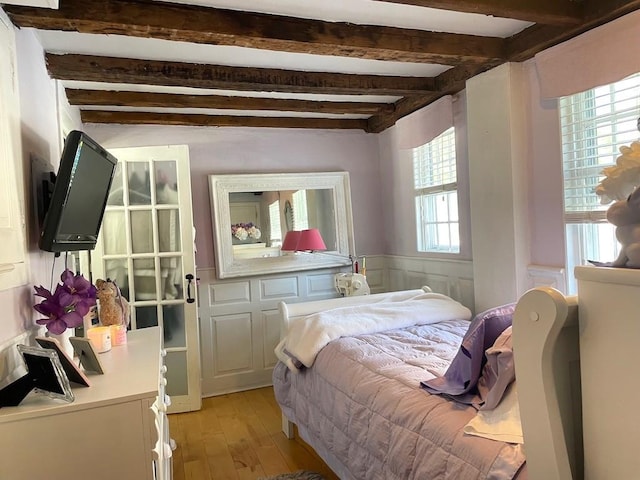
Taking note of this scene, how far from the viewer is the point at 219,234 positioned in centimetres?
391

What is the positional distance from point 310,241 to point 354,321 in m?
1.34

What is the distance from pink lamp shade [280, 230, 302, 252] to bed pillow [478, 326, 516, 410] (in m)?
2.55

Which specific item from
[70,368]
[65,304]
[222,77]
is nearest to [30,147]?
[65,304]

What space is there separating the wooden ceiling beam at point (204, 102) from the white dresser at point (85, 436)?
7.61 feet

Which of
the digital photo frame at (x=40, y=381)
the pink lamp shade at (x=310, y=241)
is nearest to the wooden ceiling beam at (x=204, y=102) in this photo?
the pink lamp shade at (x=310, y=241)

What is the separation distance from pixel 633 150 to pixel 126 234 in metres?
3.28

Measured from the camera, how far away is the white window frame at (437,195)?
3.51 m

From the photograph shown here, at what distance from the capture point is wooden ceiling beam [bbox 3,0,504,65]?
1.91m

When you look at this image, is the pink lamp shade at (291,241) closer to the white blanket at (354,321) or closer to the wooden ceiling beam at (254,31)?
the white blanket at (354,321)

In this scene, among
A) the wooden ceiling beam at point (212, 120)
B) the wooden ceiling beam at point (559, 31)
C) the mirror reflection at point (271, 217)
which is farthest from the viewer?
the mirror reflection at point (271, 217)

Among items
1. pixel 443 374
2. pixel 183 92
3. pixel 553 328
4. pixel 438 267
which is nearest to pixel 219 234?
pixel 183 92

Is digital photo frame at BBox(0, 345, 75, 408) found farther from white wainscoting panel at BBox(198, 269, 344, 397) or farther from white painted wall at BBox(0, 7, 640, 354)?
white wainscoting panel at BBox(198, 269, 344, 397)

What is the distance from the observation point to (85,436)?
1.38 metres

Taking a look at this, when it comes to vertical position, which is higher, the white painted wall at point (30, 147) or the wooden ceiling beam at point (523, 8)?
the wooden ceiling beam at point (523, 8)
